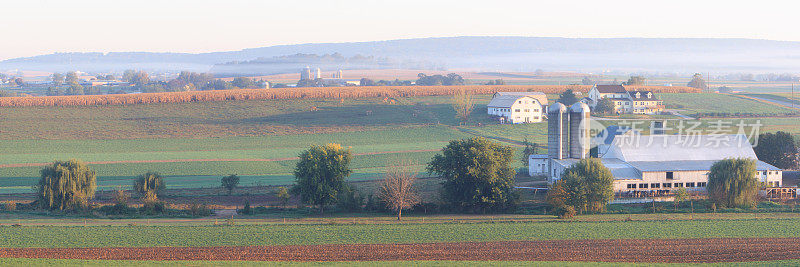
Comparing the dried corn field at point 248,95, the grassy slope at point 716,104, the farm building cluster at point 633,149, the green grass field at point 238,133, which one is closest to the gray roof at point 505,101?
the green grass field at point 238,133

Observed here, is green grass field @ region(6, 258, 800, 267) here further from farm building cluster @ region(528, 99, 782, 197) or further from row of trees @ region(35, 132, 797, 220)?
farm building cluster @ region(528, 99, 782, 197)

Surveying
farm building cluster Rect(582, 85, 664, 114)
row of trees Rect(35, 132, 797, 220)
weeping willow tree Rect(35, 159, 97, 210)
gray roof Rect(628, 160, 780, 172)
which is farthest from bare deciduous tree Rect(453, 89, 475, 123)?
weeping willow tree Rect(35, 159, 97, 210)

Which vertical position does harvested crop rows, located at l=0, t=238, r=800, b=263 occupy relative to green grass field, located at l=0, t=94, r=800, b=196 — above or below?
below

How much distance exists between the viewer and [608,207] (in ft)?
139

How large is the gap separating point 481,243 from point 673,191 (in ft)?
63.4

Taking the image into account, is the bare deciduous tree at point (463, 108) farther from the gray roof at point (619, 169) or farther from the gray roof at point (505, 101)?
the gray roof at point (619, 169)

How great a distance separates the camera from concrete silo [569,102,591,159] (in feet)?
167

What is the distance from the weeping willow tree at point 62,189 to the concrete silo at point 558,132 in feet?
101

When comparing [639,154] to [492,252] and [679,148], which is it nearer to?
[679,148]

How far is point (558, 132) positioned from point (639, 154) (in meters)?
5.74

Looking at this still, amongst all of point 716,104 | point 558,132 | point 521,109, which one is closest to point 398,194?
point 558,132

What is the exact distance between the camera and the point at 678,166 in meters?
47.6

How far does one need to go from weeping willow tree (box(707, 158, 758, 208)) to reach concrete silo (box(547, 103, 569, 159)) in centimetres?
1131

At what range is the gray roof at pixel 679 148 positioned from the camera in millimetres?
50156
